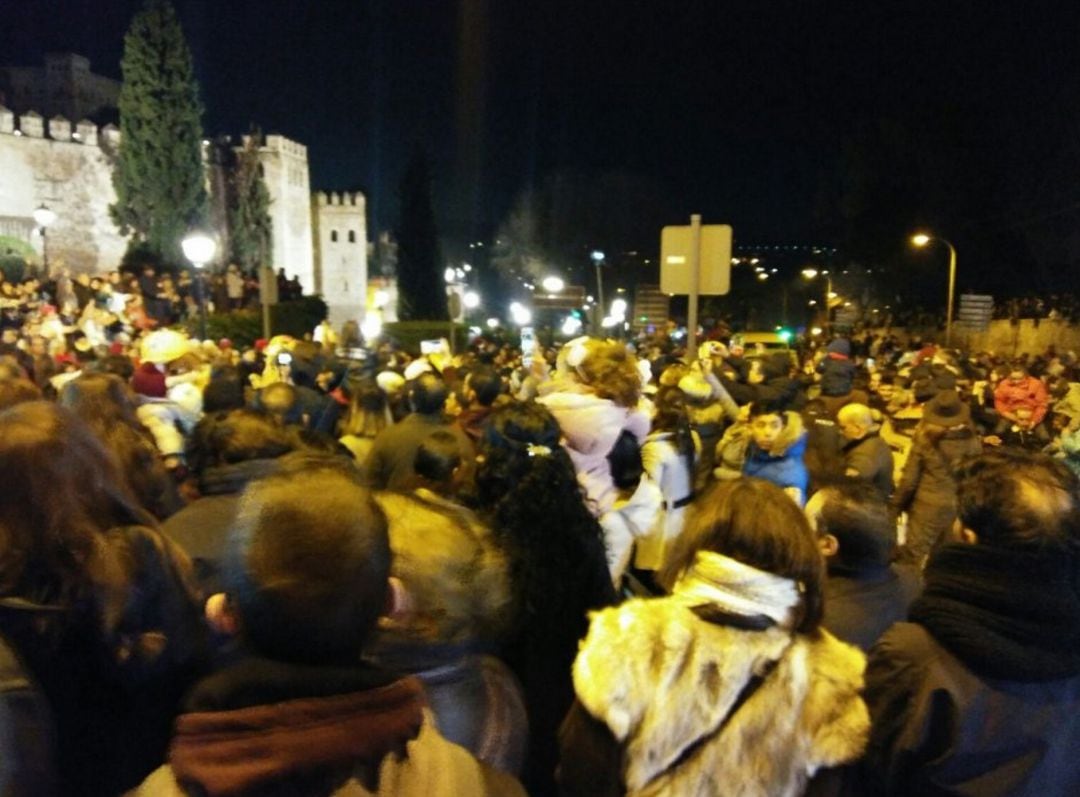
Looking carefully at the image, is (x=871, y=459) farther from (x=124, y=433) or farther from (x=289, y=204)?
(x=289, y=204)

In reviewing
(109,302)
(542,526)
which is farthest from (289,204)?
(542,526)

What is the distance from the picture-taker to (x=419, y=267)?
180 feet

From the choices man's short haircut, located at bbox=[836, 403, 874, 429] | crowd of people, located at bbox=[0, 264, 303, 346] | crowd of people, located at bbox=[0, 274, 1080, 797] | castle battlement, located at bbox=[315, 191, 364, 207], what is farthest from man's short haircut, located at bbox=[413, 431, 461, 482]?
castle battlement, located at bbox=[315, 191, 364, 207]

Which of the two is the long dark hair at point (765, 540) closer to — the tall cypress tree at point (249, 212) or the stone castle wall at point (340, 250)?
the tall cypress tree at point (249, 212)

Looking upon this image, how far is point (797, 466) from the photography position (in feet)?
18.9

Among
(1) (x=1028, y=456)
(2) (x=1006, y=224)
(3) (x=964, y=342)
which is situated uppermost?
(2) (x=1006, y=224)

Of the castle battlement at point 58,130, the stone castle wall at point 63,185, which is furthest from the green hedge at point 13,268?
the castle battlement at point 58,130

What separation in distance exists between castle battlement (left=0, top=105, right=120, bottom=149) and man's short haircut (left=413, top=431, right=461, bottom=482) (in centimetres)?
4628

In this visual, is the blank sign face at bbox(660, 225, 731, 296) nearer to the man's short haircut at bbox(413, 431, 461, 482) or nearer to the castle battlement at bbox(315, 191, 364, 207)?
the man's short haircut at bbox(413, 431, 461, 482)

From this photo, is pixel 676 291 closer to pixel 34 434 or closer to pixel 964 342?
pixel 34 434

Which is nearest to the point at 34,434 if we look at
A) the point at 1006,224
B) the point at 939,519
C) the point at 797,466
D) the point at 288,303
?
the point at 797,466

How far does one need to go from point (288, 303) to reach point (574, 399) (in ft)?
106

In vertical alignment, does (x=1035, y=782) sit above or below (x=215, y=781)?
below

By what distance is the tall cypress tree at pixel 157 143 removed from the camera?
3969 centimetres
